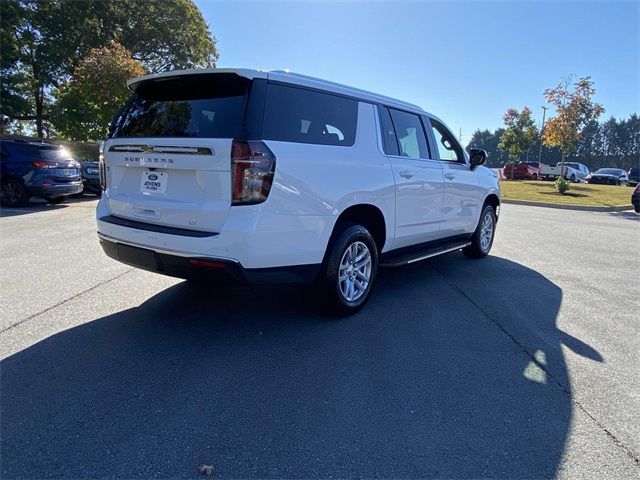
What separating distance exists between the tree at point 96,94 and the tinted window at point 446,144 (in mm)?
20363

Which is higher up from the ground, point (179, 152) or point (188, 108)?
point (188, 108)

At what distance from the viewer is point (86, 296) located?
4.46 metres

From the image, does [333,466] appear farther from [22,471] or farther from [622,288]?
[622,288]

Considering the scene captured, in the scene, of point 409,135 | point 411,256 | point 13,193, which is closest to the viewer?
point 411,256

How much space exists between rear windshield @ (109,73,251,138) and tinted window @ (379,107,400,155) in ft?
5.50

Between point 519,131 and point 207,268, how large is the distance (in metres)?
48.0

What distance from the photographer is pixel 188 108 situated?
11.4 feet

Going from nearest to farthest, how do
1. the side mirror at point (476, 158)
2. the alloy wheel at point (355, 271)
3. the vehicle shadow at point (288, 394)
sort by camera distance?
the vehicle shadow at point (288, 394), the alloy wheel at point (355, 271), the side mirror at point (476, 158)

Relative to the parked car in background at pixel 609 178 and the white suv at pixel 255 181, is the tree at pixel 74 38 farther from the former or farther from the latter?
the parked car in background at pixel 609 178

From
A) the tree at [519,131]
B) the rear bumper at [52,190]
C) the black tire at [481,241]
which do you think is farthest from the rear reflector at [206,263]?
the tree at [519,131]

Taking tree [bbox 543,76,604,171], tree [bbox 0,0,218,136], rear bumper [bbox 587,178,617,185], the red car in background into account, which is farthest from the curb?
tree [bbox 0,0,218,136]

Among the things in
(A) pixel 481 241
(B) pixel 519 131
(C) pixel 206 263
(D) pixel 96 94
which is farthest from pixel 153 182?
(B) pixel 519 131

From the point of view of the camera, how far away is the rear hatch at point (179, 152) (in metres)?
3.18

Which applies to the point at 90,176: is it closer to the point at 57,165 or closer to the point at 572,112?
the point at 57,165
